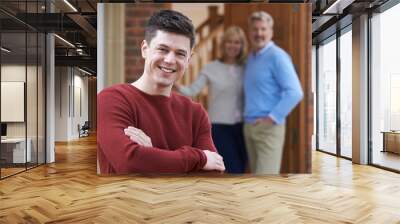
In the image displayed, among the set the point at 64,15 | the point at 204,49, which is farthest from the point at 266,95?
the point at 64,15

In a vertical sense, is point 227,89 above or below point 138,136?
above

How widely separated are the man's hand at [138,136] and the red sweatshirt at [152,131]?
0.05m

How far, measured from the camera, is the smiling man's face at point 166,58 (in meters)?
6.02

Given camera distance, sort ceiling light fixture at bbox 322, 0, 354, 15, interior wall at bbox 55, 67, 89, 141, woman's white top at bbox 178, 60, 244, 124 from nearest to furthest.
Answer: woman's white top at bbox 178, 60, 244, 124
ceiling light fixture at bbox 322, 0, 354, 15
interior wall at bbox 55, 67, 89, 141

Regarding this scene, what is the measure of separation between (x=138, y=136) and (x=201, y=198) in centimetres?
147

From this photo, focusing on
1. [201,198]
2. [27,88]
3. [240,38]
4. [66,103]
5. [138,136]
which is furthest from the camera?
[66,103]

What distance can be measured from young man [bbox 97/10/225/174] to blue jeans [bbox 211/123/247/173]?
9 cm

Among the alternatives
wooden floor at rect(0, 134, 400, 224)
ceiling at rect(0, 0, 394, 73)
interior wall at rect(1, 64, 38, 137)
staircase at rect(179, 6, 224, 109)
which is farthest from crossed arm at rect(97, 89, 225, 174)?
ceiling at rect(0, 0, 394, 73)

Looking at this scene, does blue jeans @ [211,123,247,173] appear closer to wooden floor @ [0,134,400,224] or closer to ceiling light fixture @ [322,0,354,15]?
wooden floor @ [0,134,400,224]

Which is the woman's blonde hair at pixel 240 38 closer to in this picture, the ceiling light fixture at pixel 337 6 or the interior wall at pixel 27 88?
the ceiling light fixture at pixel 337 6

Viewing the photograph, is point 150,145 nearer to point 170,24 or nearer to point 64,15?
point 170,24

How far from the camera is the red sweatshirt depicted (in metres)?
6.01

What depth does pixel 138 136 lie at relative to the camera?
19.6 feet

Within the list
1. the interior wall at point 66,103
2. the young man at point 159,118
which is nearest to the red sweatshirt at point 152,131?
the young man at point 159,118
